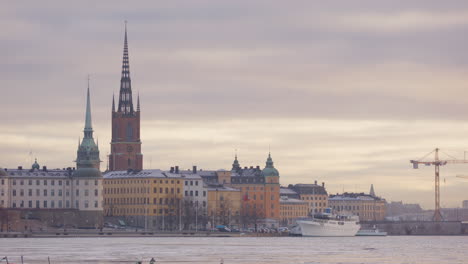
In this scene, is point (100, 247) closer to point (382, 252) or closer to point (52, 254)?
point (52, 254)

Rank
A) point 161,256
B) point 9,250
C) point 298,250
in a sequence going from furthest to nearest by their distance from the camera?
Answer: 1. point 298,250
2. point 9,250
3. point 161,256

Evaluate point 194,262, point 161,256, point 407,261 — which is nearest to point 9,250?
point 161,256

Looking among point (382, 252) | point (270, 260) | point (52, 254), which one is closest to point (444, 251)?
point (382, 252)

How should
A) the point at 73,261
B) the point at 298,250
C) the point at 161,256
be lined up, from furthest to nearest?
the point at 298,250 → the point at 161,256 → the point at 73,261

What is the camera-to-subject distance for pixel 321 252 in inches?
5709

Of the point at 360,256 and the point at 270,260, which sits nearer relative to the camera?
the point at 270,260

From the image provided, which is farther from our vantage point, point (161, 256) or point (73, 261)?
point (161, 256)

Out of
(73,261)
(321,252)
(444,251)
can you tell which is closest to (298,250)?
(321,252)

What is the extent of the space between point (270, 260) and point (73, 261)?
17737 mm

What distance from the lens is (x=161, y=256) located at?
130 m

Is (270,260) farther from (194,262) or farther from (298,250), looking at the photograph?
(298,250)

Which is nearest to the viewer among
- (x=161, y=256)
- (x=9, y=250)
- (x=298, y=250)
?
(x=161, y=256)

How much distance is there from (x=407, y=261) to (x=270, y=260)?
40.0 feet

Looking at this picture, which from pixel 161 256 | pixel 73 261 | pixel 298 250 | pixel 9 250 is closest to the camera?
pixel 73 261
